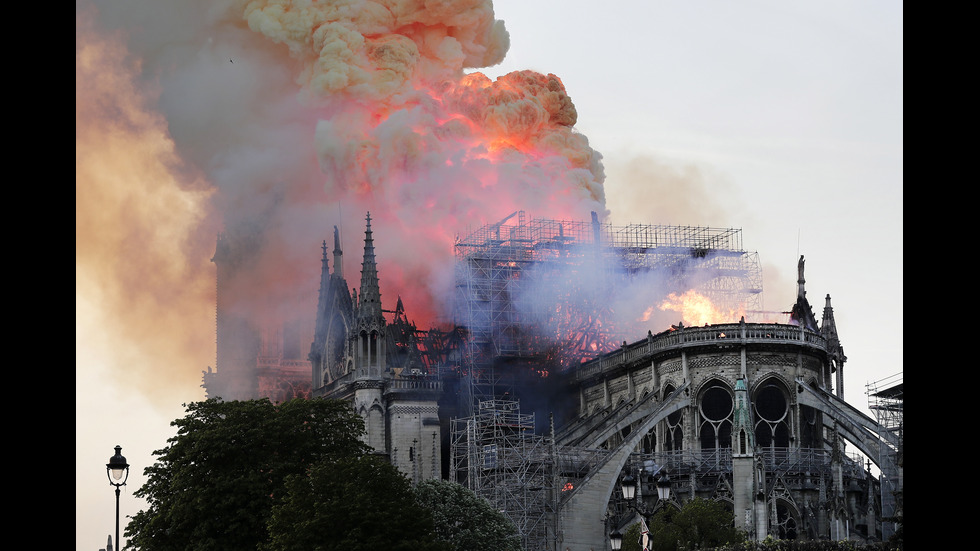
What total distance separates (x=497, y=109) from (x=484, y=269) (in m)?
12.0

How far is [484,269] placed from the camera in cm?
8781

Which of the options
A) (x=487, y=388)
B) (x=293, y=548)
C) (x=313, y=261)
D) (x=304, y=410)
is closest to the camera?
(x=293, y=548)

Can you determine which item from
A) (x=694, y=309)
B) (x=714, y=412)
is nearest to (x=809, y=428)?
(x=714, y=412)

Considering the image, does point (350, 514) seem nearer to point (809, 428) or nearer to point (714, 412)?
point (714, 412)

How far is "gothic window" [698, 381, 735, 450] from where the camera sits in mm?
75312

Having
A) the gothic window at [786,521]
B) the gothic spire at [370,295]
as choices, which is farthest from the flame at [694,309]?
the gothic window at [786,521]

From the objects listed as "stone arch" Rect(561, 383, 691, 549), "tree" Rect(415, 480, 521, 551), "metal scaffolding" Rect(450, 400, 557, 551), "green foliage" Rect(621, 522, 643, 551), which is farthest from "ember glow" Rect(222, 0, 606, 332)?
"green foliage" Rect(621, 522, 643, 551)

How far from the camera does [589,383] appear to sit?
8544cm

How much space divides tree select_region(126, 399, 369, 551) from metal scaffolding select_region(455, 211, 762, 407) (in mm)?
28113

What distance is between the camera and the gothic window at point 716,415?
7531 cm
